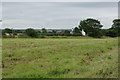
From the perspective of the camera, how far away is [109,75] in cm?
570

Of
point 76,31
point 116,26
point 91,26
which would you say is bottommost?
point 76,31

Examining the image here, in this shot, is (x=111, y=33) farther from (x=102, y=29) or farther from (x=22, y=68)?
(x=22, y=68)

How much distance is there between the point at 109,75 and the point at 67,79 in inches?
57.8

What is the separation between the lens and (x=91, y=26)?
62.7 metres

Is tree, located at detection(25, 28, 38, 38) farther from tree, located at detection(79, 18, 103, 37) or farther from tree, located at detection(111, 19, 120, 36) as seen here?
tree, located at detection(111, 19, 120, 36)

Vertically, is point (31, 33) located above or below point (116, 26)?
below

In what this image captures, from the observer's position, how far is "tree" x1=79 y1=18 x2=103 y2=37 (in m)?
59.5

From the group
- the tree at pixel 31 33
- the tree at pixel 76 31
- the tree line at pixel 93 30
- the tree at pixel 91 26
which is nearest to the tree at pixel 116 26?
the tree line at pixel 93 30

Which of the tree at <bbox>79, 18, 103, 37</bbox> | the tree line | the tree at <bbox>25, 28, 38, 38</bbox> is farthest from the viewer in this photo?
the tree at <bbox>79, 18, 103, 37</bbox>

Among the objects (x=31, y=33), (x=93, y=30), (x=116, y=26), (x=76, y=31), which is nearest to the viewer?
(x=31, y=33)

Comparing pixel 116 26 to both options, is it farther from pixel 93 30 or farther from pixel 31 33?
pixel 31 33

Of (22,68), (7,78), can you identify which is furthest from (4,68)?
(7,78)

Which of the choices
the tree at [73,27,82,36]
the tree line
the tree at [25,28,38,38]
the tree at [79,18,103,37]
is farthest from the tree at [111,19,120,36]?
the tree at [25,28,38,38]

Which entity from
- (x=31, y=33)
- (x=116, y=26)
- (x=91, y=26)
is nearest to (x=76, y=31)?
(x=91, y=26)
